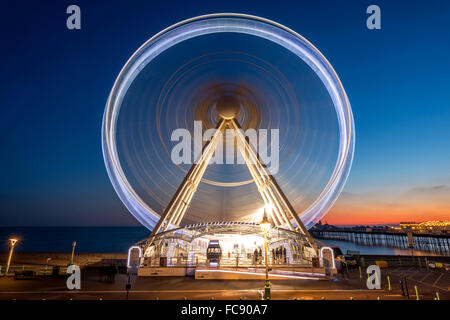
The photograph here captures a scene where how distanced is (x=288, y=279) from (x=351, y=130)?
10540mm

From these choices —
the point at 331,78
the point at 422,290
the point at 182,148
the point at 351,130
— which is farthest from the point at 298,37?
the point at 422,290

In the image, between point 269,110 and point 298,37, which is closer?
point 298,37

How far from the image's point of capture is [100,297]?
11562 mm

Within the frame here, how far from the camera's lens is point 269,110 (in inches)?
796

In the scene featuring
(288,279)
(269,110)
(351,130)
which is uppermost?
(269,110)
